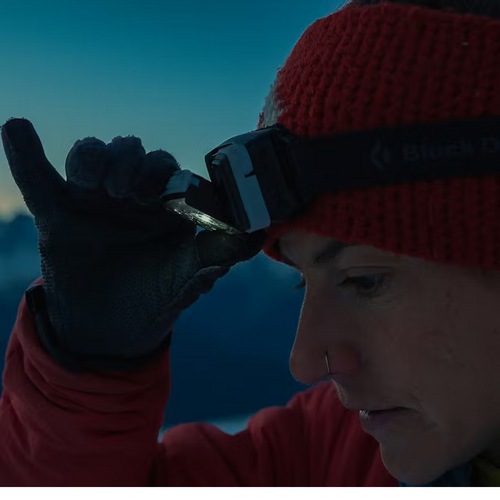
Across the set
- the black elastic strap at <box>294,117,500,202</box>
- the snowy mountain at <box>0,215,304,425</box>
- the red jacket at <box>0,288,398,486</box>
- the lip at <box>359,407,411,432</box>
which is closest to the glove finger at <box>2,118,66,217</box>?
the red jacket at <box>0,288,398,486</box>

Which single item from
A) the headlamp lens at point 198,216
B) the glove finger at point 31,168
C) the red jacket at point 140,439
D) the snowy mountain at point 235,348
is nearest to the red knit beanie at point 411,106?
the headlamp lens at point 198,216

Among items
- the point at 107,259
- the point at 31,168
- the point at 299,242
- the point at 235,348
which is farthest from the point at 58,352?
the point at 235,348

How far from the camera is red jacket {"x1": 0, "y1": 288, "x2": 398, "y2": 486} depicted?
0.80 m

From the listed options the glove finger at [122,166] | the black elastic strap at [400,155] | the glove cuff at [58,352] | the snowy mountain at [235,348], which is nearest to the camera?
the black elastic strap at [400,155]

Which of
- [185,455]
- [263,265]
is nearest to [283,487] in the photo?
[185,455]

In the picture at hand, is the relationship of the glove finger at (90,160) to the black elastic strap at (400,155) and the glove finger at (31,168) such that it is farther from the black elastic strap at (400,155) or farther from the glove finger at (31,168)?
the black elastic strap at (400,155)

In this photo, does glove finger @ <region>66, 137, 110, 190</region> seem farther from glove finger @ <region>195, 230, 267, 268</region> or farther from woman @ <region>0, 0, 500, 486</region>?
glove finger @ <region>195, 230, 267, 268</region>

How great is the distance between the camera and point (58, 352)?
0.79 meters

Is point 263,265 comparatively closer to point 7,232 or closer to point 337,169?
point 7,232

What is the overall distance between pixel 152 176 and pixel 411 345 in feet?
1.19

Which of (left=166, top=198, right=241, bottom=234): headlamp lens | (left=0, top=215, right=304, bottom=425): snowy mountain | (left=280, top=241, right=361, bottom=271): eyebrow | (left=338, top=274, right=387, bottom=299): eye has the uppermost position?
(left=166, top=198, right=241, bottom=234): headlamp lens

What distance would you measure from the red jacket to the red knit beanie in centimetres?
45

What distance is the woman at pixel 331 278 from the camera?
531 millimetres

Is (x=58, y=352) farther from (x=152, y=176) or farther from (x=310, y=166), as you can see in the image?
(x=310, y=166)
